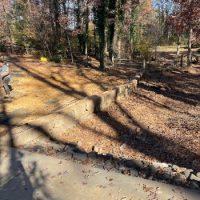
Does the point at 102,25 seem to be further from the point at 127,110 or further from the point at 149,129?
the point at 149,129

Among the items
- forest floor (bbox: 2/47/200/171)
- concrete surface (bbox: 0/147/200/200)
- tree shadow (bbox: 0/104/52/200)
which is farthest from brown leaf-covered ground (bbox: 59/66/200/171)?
tree shadow (bbox: 0/104/52/200)

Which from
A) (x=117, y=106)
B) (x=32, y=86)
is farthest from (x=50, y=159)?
(x=32, y=86)

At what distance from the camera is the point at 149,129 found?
35.7ft

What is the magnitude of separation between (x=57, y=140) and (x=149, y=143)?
257 cm

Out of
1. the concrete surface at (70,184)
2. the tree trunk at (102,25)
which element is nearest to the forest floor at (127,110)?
the tree trunk at (102,25)

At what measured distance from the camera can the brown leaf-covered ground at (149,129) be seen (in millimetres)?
8883

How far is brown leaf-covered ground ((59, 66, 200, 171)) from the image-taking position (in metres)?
8.88

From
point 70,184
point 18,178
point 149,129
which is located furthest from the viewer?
point 149,129

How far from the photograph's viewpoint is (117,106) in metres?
13.4

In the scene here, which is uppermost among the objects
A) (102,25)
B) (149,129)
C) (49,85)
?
(102,25)

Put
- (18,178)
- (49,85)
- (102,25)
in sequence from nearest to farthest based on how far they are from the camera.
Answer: (18,178), (49,85), (102,25)

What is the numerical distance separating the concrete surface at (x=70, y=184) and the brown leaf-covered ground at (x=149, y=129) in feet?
5.96

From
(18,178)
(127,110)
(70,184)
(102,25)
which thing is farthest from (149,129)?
(102,25)

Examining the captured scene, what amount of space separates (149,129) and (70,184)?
17.7 ft
